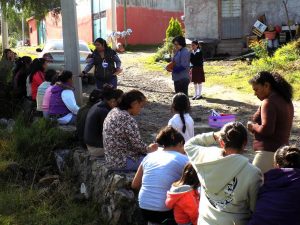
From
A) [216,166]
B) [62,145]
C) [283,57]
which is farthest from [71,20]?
[283,57]

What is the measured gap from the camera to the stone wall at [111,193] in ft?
17.7

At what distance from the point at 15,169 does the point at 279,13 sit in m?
15.6

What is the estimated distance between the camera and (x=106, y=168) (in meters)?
5.86

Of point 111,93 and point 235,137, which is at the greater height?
point 111,93

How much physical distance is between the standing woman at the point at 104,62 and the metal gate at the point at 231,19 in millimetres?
12808

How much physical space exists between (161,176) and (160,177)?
0.01 metres

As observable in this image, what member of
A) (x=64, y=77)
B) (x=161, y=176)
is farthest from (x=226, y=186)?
(x=64, y=77)

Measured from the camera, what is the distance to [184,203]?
419cm

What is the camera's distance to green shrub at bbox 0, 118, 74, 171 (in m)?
7.39

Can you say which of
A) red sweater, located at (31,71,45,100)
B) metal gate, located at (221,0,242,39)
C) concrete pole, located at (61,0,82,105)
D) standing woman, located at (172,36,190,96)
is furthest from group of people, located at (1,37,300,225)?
metal gate, located at (221,0,242,39)

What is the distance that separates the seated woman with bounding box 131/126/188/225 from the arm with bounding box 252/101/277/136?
763 millimetres

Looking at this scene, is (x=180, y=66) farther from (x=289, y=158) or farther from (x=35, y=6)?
(x=35, y=6)

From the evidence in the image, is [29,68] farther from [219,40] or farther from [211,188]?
[219,40]

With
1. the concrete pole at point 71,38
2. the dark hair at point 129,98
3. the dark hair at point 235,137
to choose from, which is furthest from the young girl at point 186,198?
the concrete pole at point 71,38
